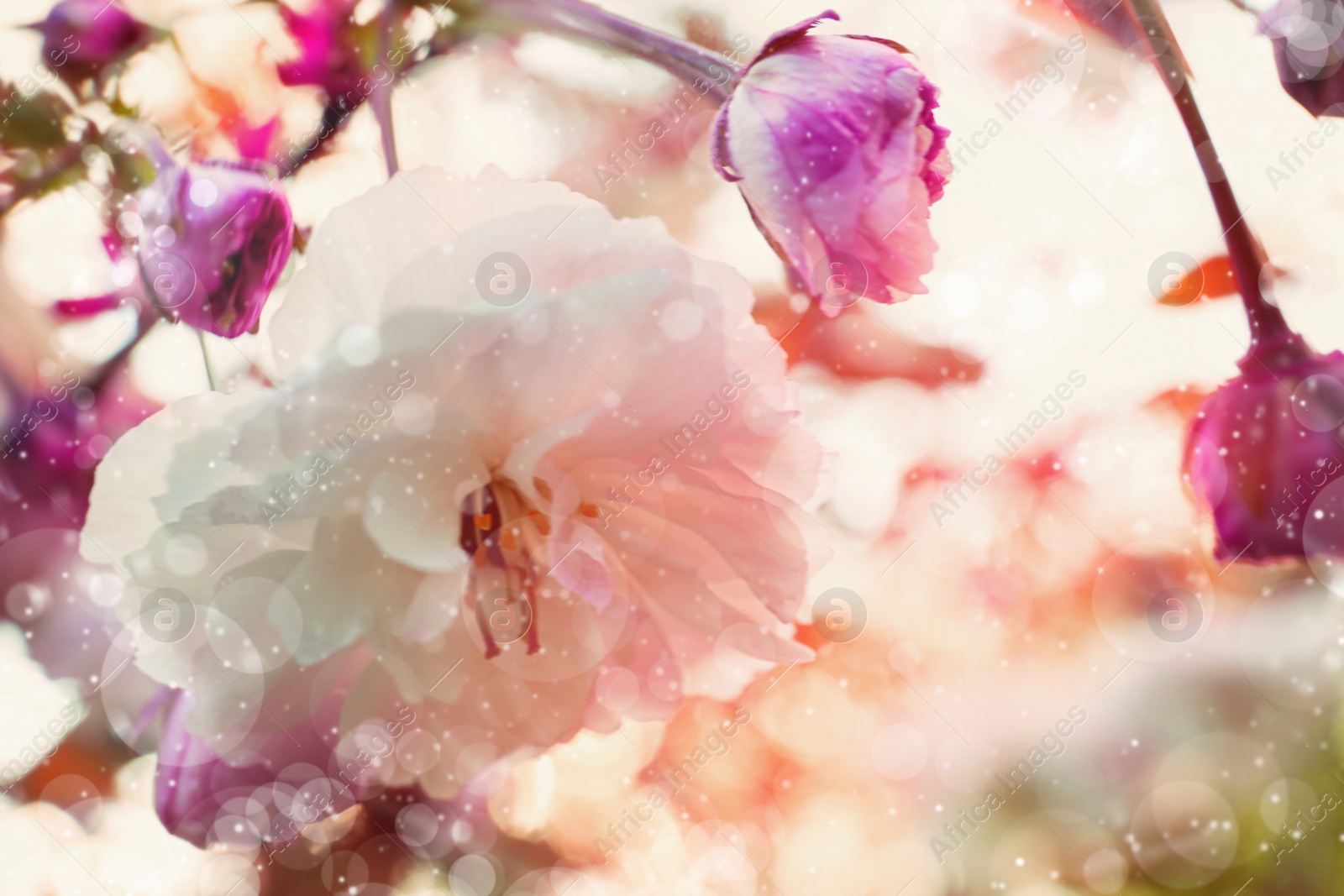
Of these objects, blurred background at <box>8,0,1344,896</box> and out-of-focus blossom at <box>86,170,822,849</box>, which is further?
blurred background at <box>8,0,1344,896</box>

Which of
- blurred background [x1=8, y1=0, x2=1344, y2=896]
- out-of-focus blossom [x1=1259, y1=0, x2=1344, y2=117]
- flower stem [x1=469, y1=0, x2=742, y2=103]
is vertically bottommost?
blurred background [x1=8, y1=0, x2=1344, y2=896]

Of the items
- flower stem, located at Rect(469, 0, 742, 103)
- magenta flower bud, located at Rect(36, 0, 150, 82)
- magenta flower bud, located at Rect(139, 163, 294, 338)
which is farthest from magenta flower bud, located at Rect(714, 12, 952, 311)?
magenta flower bud, located at Rect(36, 0, 150, 82)

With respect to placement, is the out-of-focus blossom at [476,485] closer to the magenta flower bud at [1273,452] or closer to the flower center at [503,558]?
the flower center at [503,558]

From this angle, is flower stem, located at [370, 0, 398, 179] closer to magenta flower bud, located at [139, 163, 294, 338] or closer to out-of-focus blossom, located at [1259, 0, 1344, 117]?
magenta flower bud, located at [139, 163, 294, 338]

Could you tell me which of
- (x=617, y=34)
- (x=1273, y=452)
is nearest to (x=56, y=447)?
(x=617, y=34)

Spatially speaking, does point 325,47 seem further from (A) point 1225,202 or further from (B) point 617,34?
(A) point 1225,202

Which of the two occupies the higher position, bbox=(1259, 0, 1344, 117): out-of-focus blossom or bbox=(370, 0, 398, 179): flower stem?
bbox=(1259, 0, 1344, 117): out-of-focus blossom

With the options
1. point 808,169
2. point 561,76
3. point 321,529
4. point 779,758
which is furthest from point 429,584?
point 779,758
